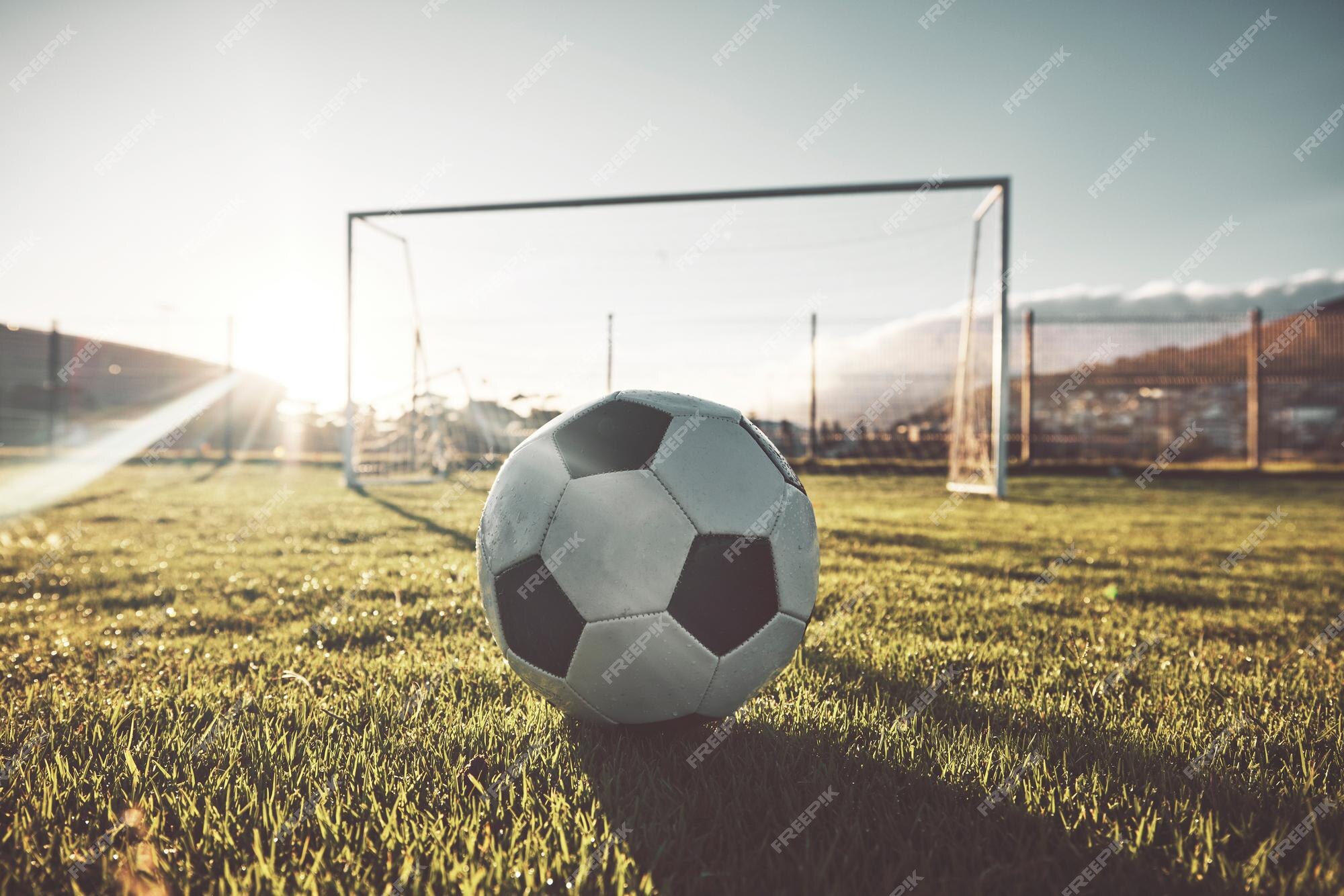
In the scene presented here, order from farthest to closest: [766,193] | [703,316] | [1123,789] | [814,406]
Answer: [703,316]
[814,406]
[766,193]
[1123,789]

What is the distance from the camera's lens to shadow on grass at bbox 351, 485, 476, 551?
543cm

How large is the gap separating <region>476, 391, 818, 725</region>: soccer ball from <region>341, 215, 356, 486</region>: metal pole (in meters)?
10.4

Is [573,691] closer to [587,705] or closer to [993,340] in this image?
[587,705]

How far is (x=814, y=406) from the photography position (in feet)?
55.1

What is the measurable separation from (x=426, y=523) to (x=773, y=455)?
5.31 meters

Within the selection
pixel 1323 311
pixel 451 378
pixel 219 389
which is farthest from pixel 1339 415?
pixel 219 389

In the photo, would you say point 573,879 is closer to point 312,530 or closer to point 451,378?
point 312,530

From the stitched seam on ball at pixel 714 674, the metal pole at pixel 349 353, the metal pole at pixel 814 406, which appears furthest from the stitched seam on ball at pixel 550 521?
the metal pole at pixel 814 406

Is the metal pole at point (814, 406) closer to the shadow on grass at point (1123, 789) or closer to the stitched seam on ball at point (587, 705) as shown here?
the shadow on grass at point (1123, 789)

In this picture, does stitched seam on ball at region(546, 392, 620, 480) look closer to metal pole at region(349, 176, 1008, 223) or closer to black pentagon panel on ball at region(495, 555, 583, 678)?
black pentagon panel on ball at region(495, 555, 583, 678)

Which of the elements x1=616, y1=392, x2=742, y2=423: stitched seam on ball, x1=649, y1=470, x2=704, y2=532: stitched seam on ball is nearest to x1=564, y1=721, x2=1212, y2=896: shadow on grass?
x1=649, y1=470, x2=704, y2=532: stitched seam on ball

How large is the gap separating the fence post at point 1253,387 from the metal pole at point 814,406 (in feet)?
33.2

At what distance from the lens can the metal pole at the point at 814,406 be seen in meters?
16.7

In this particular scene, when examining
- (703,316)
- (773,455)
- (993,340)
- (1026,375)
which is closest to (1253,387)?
(1026,375)
